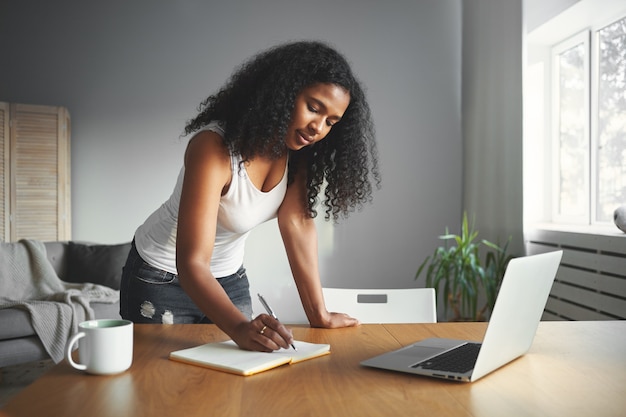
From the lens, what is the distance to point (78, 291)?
140 inches

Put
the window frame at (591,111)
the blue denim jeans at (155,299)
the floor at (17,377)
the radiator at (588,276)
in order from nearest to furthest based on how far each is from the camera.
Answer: the blue denim jeans at (155,299) → the radiator at (588,276) → the floor at (17,377) → the window frame at (591,111)

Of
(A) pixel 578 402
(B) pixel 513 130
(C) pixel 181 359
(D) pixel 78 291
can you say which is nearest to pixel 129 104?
(D) pixel 78 291

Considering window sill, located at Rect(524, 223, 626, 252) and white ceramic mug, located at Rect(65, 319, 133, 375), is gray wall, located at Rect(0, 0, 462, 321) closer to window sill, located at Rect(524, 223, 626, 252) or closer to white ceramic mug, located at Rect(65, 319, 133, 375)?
window sill, located at Rect(524, 223, 626, 252)

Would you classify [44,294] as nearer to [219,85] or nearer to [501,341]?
[219,85]

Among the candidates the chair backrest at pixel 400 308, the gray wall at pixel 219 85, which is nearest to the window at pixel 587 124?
the gray wall at pixel 219 85

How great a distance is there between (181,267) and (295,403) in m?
0.49

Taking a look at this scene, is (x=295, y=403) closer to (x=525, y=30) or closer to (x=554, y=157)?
(x=525, y=30)

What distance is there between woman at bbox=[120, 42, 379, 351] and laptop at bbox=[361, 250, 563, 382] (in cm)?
32

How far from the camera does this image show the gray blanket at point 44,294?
3225 millimetres

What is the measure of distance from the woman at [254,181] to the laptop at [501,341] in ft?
1.05

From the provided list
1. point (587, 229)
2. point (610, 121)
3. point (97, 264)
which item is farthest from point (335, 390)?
point (97, 264)

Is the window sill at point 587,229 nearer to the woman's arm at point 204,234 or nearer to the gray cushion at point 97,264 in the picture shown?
the woman's arm at point 204,234

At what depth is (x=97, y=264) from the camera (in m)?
4.02

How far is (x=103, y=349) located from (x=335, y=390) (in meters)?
0.36
